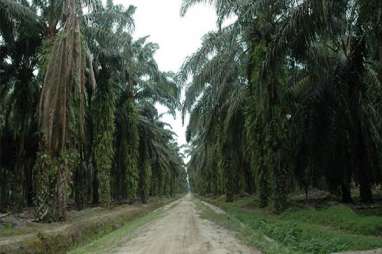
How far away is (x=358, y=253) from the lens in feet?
29.7

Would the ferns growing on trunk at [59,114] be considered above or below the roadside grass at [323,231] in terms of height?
above

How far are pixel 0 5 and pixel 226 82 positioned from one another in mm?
14582

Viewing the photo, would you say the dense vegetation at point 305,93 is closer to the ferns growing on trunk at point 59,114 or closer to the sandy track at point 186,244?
the ferns growing on trunk at point 59,114

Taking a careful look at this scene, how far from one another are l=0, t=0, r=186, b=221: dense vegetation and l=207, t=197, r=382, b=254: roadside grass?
7755 mm

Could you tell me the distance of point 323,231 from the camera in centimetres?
1284

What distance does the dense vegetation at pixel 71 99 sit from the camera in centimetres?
1816

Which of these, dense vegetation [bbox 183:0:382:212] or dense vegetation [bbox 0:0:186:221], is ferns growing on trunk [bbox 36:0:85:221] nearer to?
dense vegetation [bbox 0:0:186:221]

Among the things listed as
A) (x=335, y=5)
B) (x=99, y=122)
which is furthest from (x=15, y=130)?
(x=335, y=5)

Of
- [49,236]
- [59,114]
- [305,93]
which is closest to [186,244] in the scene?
[49,236]

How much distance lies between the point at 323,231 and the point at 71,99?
11.0 m

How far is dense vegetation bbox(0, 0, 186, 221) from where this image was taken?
18156mm

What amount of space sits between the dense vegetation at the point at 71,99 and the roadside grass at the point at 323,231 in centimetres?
776

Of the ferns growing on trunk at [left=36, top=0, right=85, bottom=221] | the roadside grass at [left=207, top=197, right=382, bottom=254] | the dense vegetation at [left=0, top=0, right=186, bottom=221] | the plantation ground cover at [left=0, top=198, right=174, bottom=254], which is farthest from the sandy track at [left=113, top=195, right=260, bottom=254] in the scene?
the dense vegetation at [left=0, top=0, right=186, bottom=221]

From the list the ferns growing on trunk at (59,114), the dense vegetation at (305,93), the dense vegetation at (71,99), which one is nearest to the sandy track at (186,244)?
the ferns growing on trunk at (59,114)
